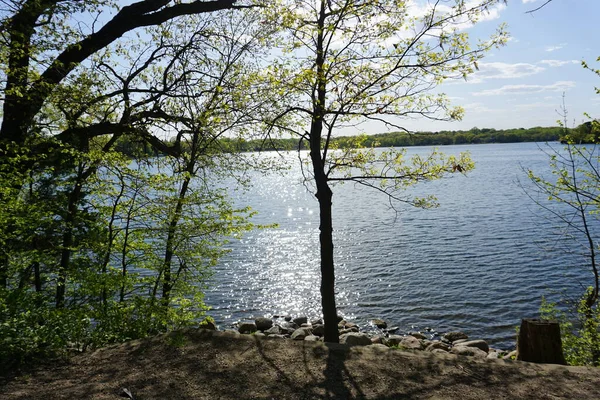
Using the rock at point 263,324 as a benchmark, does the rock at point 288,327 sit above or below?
below

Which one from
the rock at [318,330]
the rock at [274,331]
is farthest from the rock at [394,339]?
the rock at [274,331]

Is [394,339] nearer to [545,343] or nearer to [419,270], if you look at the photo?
[545,343]

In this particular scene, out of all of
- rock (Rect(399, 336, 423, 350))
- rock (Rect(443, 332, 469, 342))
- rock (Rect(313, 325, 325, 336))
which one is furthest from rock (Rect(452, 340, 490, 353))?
rock (Rect(313, 325, 325, 336))

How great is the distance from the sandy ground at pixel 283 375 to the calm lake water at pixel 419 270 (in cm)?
534

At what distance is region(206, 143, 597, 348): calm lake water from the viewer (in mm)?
17016

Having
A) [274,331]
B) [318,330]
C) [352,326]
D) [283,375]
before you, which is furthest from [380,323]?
[283,375]

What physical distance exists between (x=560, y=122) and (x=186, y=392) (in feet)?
36.1

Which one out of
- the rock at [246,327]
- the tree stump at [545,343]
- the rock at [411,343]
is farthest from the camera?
the rock at [246,327]

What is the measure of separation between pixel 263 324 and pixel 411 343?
541cm

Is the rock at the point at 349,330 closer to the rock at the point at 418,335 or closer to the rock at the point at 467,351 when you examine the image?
the rock at the point at 418,335

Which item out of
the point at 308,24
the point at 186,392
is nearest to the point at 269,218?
the point at 308,24

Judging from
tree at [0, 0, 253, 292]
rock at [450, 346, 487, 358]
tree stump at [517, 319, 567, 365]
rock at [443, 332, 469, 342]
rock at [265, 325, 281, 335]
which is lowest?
rock at [443, 332, 469, 342]

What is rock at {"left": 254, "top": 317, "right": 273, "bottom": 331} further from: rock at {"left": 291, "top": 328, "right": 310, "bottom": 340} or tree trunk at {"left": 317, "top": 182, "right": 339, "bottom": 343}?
tree trunk at {"left": 317, "top": 182, "right": 339, "bottom": 343}

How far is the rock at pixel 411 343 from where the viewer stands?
13.2m
